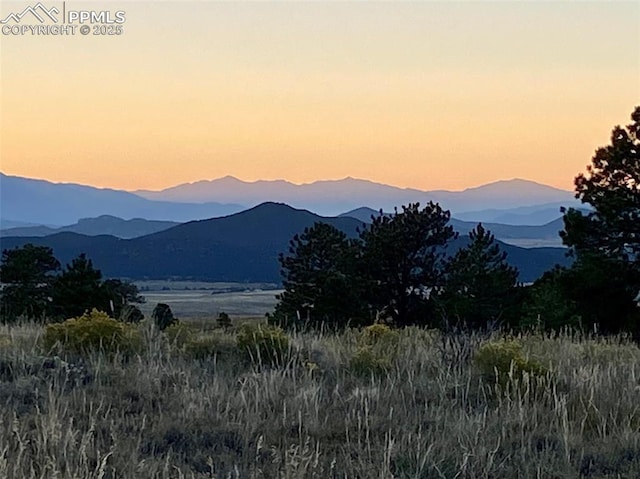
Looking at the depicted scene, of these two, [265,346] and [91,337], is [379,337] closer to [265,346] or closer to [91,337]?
[265,346]

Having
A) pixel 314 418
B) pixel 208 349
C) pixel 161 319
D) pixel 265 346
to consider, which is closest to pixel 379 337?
pixel 265 346

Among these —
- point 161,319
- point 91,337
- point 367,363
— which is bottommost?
point 161,319

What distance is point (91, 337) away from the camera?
24.6 ft

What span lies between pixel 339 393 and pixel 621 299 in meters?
20.2

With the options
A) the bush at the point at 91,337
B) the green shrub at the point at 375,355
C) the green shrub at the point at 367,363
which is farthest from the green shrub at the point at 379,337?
the bush at the point at 91,337

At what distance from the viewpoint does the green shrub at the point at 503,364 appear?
20.3ft

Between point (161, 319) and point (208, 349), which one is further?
point (161, 319)

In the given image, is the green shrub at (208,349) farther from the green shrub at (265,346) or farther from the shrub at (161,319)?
the shrub at (161,319)

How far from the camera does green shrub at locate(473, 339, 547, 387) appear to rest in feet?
20.3

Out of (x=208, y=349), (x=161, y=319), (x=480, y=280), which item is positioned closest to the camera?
(x=208, y=349)

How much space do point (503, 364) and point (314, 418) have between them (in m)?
1.93

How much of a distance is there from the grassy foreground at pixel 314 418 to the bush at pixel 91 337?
0.65ft

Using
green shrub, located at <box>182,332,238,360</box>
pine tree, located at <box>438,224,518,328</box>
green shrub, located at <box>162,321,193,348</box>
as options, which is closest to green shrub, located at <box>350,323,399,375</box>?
green shrub, located at <box>182,332,238,360</box>

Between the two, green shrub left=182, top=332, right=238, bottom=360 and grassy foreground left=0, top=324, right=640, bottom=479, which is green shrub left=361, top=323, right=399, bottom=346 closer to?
grassy foreground left=0, top=324, right=640, bottom=479
